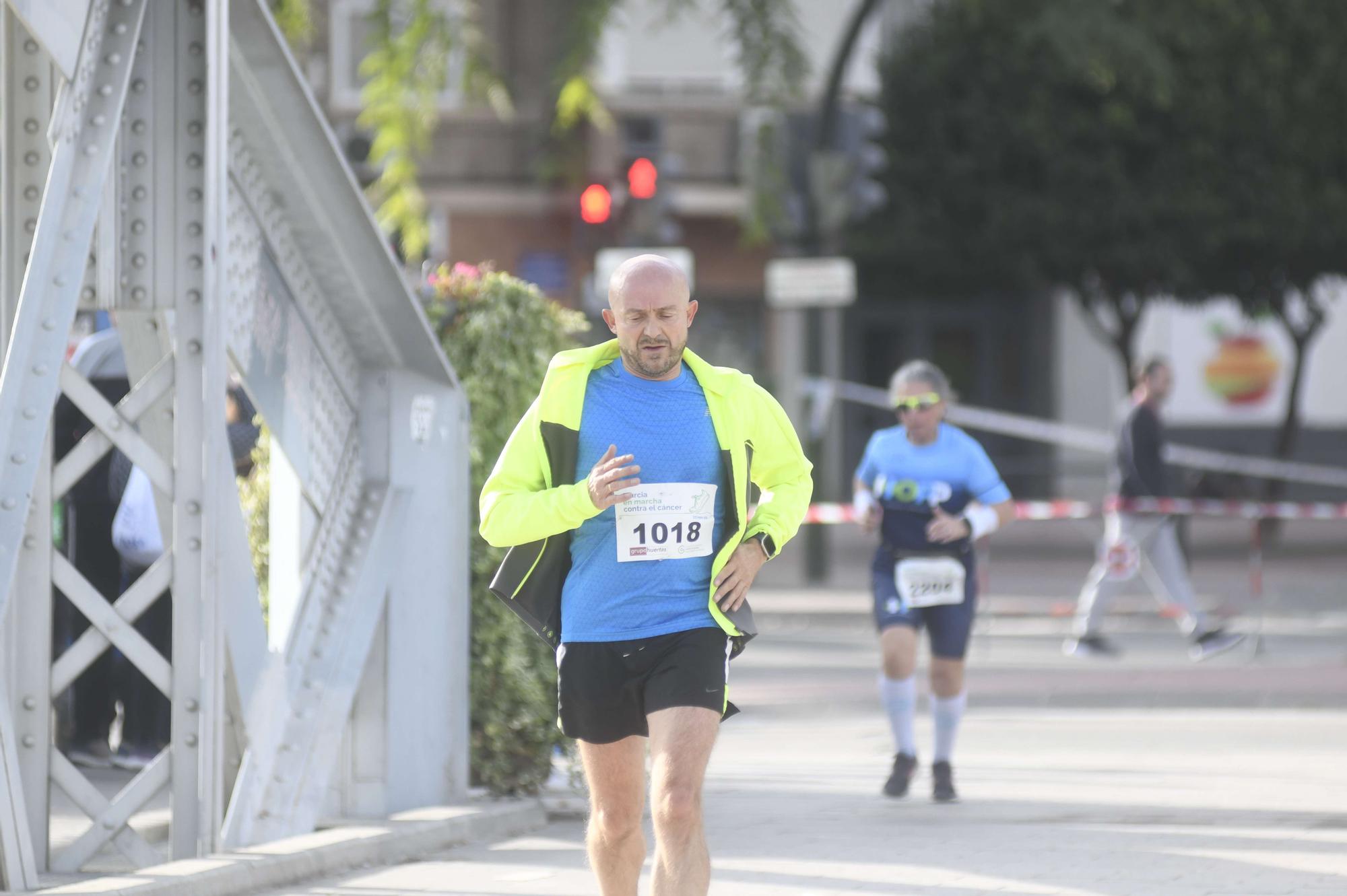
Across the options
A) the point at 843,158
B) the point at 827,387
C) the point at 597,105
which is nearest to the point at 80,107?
the point at 597,105

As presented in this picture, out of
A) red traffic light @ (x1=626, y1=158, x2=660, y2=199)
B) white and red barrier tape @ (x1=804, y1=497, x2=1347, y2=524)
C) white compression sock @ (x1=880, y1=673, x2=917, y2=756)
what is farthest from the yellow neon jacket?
red traffic light @ (x1=626, y1=158, x2=660, y2=199)

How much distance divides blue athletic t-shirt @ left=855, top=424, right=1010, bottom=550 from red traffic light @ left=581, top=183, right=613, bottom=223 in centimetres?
1016

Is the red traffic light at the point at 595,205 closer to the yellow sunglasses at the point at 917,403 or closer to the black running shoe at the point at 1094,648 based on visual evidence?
the black running shoe at the point at 1094,648

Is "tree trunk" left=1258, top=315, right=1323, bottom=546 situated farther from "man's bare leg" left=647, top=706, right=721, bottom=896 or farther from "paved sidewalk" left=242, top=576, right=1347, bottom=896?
"man's bare leg" left=647, top=706, right=721, bottom=896

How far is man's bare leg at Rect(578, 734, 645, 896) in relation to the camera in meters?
4.62

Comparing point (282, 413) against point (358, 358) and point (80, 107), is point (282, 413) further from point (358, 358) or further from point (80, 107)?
point (80, 107)

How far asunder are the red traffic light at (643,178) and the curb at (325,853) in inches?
446

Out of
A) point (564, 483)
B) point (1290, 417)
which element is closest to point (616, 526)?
point (564, 483)

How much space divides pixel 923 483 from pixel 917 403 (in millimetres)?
313

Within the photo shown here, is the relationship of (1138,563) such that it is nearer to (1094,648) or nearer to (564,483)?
(1094,648)

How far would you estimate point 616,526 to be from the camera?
4637mm

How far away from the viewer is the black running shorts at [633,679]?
15.1 ft

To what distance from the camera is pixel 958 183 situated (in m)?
25.6

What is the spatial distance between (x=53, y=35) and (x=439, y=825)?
2.74 m
